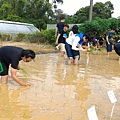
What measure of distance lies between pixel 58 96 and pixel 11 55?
124cm

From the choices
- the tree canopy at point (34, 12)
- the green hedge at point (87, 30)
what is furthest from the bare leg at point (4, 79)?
the tree canopy at point (34, 12)

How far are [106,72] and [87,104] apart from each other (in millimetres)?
3621

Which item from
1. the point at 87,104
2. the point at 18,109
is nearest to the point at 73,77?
the point at 87,104

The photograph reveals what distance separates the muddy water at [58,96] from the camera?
385cm

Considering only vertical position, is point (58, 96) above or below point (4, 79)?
below

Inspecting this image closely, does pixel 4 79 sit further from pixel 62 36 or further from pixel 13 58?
pixel 62 36

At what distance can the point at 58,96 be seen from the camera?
15.8 ft

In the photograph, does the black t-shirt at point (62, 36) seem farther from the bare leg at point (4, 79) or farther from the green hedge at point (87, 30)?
the green hedge at point (87, 30)

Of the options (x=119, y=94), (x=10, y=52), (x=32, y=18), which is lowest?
(x=119, y=94)

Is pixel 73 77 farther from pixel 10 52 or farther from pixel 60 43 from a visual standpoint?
pixel 60 43

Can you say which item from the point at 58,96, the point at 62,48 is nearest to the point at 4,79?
the point at 58,96

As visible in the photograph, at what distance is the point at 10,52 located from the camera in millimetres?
5211

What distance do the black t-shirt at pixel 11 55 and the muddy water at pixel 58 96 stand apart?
51cm

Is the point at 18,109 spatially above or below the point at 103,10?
below
